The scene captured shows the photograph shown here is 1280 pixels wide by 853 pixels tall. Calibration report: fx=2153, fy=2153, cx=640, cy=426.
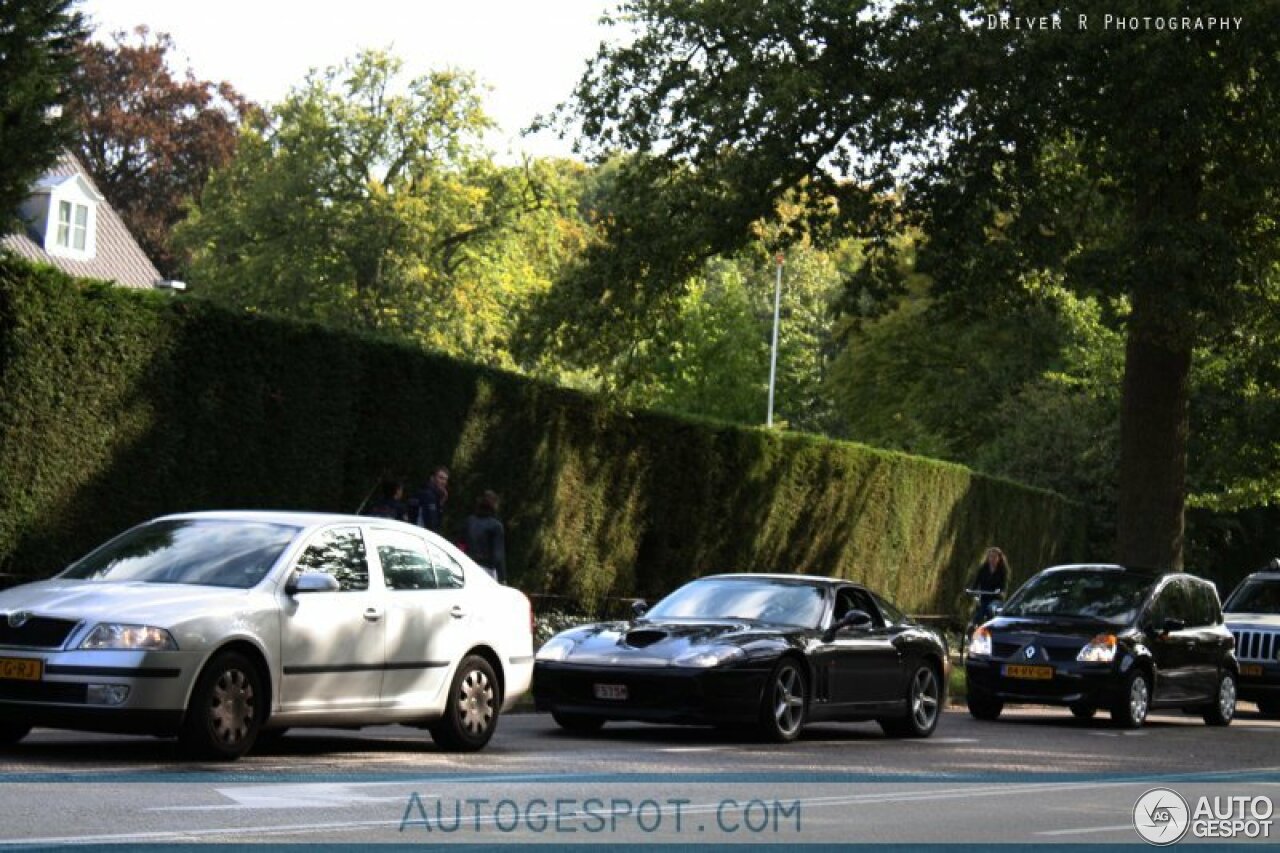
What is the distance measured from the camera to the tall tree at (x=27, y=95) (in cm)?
3072

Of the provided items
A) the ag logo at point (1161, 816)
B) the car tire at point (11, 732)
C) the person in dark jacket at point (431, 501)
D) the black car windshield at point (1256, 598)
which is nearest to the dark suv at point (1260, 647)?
the black car windshield at point (1256, 598)

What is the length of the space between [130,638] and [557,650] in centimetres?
551

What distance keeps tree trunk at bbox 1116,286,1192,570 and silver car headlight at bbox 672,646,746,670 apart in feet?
49.1

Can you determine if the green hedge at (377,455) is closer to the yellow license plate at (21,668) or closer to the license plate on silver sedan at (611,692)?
the license plate on silver sedan at (611,692)

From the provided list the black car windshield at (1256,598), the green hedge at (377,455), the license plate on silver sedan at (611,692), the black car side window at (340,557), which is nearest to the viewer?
the black car side window at (340,557)

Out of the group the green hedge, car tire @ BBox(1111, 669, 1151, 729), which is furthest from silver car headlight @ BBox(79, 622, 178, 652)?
car tire @ BBox(1111, 669, 1151, 729)

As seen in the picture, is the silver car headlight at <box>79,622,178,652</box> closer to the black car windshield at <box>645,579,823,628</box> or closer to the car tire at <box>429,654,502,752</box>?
the car tire at <box>429,654,502,752</box>

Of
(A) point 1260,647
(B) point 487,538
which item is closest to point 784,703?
(B) point 487,538

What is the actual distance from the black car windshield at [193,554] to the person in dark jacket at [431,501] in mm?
10282

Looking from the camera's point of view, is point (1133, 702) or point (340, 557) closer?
point (340, 557)

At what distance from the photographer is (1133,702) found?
74.1 feet

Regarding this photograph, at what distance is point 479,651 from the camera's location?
15.4 m

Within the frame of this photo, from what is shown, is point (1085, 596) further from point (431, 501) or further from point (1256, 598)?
point (431, 501)

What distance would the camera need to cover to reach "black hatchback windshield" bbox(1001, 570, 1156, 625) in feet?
76.1
